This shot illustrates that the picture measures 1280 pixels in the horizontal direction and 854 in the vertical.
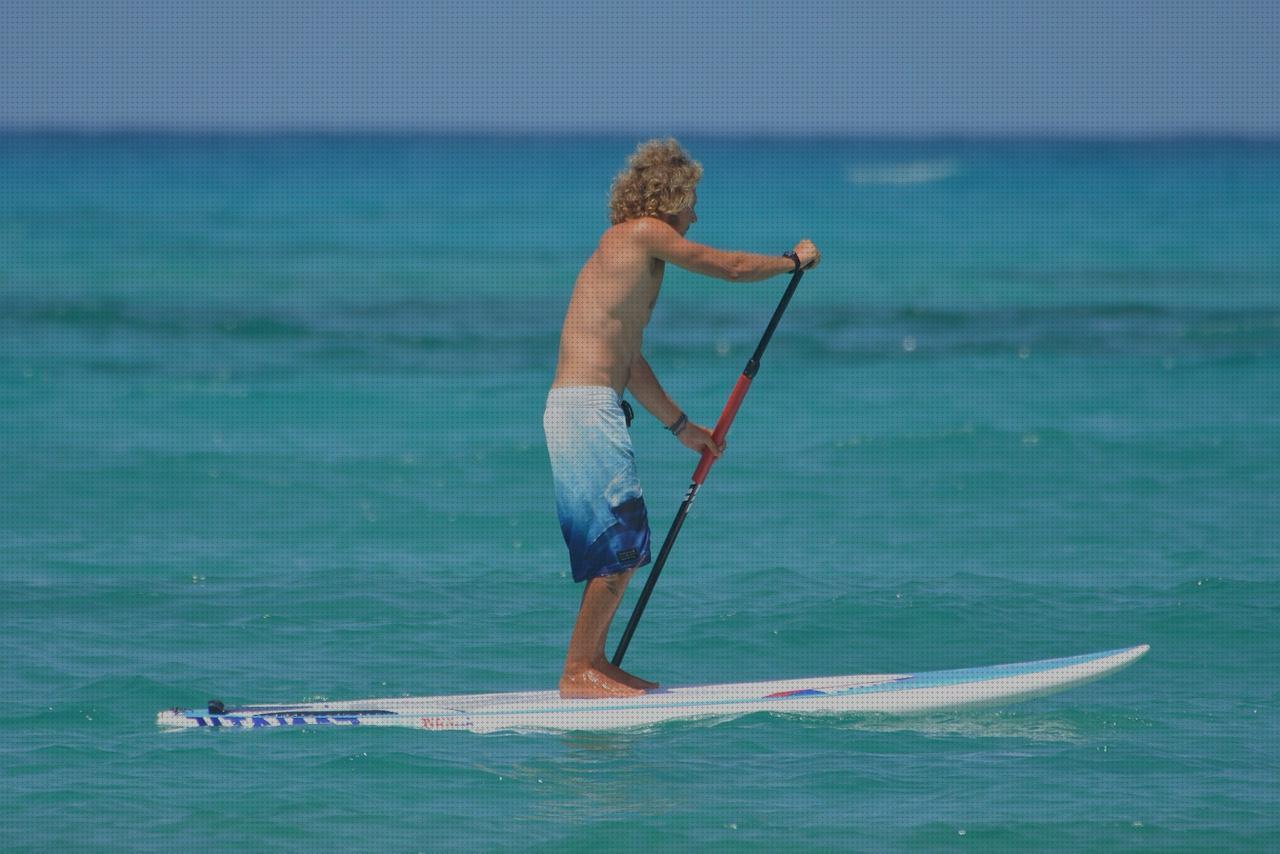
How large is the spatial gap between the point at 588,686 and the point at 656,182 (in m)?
1.73

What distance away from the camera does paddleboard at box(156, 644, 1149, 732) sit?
6.27 meters

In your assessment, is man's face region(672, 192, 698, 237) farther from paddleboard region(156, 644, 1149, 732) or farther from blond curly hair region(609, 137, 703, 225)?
paddleboard region(156, 644, 1149, 732)

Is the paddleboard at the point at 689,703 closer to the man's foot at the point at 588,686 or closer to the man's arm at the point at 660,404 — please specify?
the man's foot at the point at 588,686

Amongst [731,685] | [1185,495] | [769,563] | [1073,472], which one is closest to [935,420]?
[1073,472]

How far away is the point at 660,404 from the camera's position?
6.38 m

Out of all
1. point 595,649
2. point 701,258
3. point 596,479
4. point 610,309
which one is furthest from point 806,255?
point 595,649

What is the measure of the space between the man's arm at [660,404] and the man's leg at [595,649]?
545 mm

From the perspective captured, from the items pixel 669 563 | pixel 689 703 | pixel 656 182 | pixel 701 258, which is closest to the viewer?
pixel 701 258

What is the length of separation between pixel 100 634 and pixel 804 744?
3113 mm

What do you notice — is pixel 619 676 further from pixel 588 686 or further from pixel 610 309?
pixel 610 309

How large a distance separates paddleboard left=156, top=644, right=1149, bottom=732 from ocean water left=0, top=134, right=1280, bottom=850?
7cm

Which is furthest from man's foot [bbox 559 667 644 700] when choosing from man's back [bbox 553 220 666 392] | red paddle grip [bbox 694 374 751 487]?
man's back [bbox 553 220 666 392]

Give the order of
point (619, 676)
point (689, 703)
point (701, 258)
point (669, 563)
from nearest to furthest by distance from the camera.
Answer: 1. point (701, 258)
2. point (689, 703)
3. point (619, 676)
4. point (669, 563)

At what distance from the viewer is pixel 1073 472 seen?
11438 mm
